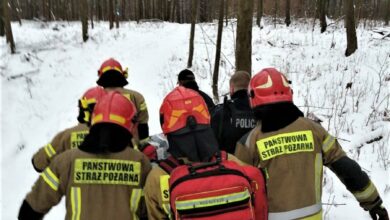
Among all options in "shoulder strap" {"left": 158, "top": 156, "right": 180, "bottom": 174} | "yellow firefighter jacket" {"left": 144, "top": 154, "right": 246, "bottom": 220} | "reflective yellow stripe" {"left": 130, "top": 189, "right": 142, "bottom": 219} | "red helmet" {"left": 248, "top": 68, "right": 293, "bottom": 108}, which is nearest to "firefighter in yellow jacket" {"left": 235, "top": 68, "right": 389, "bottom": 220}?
"red helmet" {"left": 248, "top": 68, "right": 293, "bottom": 108}

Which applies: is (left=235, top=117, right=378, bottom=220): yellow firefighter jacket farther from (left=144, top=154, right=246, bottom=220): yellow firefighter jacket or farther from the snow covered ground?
the snow covered ground

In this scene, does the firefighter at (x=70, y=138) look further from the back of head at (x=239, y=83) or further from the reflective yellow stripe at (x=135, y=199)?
the back of head at (x=239, y=83)

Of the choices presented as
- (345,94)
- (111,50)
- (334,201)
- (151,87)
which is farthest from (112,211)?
(111,50)

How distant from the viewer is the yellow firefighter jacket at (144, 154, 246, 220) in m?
2.46

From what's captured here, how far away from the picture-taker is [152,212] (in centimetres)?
254

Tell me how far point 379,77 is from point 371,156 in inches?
148

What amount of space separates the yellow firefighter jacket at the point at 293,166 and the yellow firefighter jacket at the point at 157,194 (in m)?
0.40

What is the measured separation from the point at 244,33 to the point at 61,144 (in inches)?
156

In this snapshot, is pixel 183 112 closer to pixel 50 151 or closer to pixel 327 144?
pixel 327 144

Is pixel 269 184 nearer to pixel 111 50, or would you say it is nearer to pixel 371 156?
pixel 371 156

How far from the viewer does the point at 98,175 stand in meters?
2.54

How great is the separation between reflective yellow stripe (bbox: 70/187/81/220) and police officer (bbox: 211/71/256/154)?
1916 mm

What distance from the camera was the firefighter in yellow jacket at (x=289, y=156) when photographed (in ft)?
9.20

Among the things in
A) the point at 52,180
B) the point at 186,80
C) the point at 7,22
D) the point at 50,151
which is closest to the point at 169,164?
the point at 52,180
